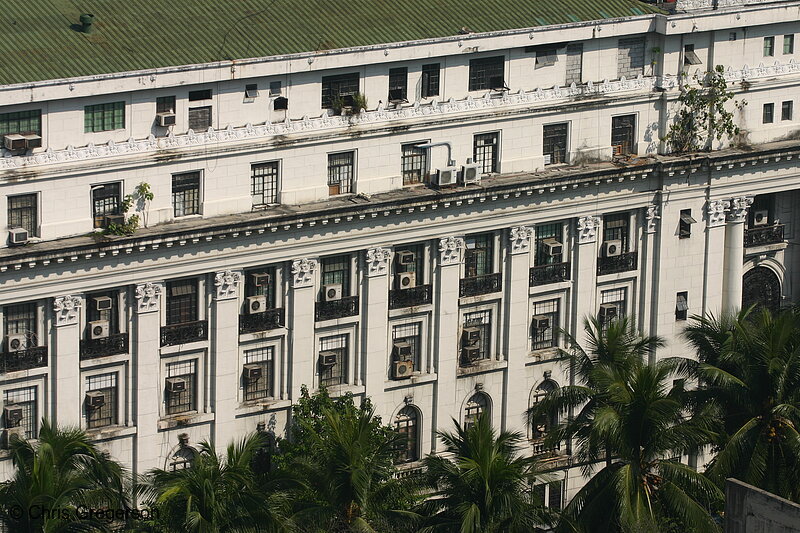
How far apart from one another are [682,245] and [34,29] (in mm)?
32478

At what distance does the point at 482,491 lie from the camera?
3312 inches

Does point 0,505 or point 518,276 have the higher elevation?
point 518,276

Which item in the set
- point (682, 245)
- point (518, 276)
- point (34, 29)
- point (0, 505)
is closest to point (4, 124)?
point (34, 29)

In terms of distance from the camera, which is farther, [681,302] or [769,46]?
[769,46]

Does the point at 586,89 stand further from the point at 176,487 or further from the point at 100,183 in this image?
the point at 176,487

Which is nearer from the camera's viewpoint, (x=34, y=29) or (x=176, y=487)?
(x=176, y=487)

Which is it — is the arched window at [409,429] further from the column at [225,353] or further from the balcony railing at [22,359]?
the balcony railing at [22,359]

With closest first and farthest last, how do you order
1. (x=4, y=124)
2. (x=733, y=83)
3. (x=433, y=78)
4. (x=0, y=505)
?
(x=0, y=505), (x=4, y=124), (x=433, y=78), (x=733, y=83)

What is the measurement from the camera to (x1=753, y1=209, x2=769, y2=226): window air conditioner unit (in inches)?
4503

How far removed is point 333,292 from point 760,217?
76.6 feet

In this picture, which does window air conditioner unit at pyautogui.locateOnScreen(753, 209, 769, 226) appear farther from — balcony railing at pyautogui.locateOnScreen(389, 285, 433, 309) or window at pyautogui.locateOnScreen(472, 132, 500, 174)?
balcony railing at pyautogui.locateOnScreen(389, 285, 433, 309)

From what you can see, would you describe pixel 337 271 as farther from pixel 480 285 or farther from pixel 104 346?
pixel 104 346

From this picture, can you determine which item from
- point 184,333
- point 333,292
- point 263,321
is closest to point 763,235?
point 333,292

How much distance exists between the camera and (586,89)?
108 m
